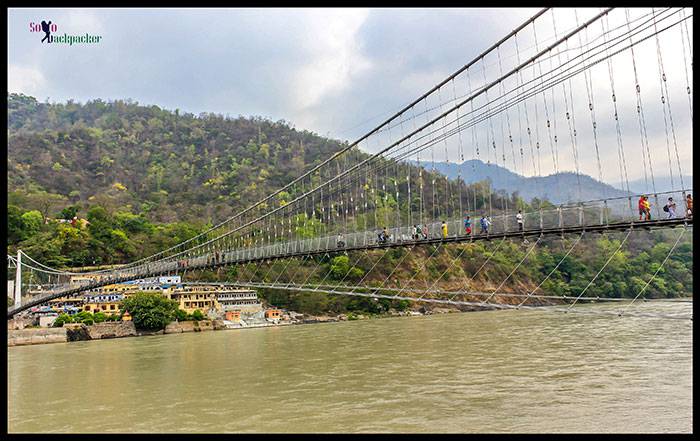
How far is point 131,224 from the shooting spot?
4400cm

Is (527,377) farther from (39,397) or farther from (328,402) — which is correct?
(39,397)

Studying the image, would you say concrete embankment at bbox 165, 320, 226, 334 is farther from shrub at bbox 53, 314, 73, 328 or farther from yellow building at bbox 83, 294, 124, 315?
shrub at bbox 53, 314, 73, 328

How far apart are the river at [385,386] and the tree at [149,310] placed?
877 cm

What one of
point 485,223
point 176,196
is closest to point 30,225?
point 176,196

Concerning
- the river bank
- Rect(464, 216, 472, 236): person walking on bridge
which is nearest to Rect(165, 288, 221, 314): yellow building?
the river bank

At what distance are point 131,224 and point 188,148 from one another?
107 ft

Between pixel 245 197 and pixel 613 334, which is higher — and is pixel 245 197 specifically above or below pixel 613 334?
above

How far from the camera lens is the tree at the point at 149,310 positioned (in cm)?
2859

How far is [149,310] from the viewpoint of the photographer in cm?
2875

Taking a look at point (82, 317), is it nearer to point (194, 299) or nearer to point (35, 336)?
point (35, 336)

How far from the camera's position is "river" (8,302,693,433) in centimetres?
834

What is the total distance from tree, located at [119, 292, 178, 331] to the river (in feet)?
28.8

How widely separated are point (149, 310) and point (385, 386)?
2069 centimetres
